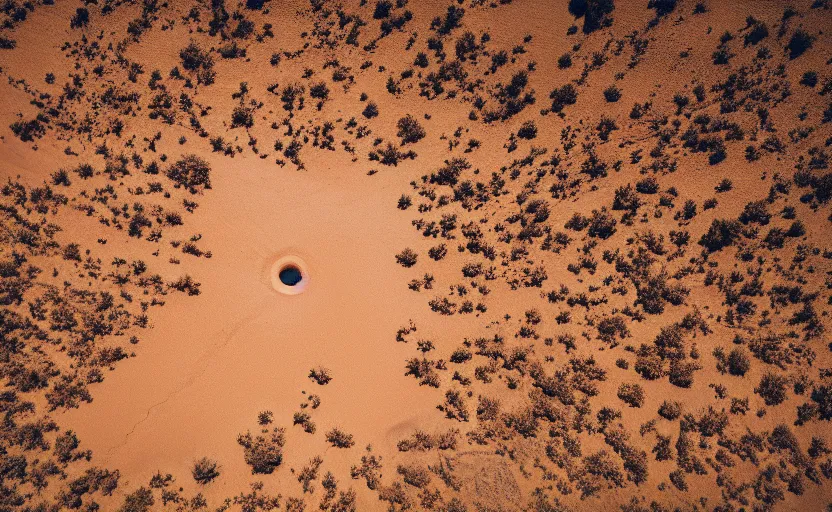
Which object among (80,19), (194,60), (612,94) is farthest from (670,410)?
(80,19)

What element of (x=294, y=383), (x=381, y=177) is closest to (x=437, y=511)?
(x=294, y=383)

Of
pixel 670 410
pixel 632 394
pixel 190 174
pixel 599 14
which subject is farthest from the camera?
pixel 599 14

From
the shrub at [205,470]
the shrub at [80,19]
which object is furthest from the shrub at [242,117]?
the shrub at [205,470]

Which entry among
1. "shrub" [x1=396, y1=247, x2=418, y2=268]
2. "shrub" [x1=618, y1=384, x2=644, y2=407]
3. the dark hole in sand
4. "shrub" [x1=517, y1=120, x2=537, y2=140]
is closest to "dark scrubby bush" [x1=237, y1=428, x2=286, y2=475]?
the dark hole in sand

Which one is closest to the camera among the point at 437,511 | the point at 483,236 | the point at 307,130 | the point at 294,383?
the point at 437,511

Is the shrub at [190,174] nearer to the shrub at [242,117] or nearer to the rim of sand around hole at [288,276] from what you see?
the shrub at [242,117]

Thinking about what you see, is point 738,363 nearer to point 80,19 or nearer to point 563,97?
point 563,97

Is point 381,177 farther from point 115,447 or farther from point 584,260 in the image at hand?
point 115,447
